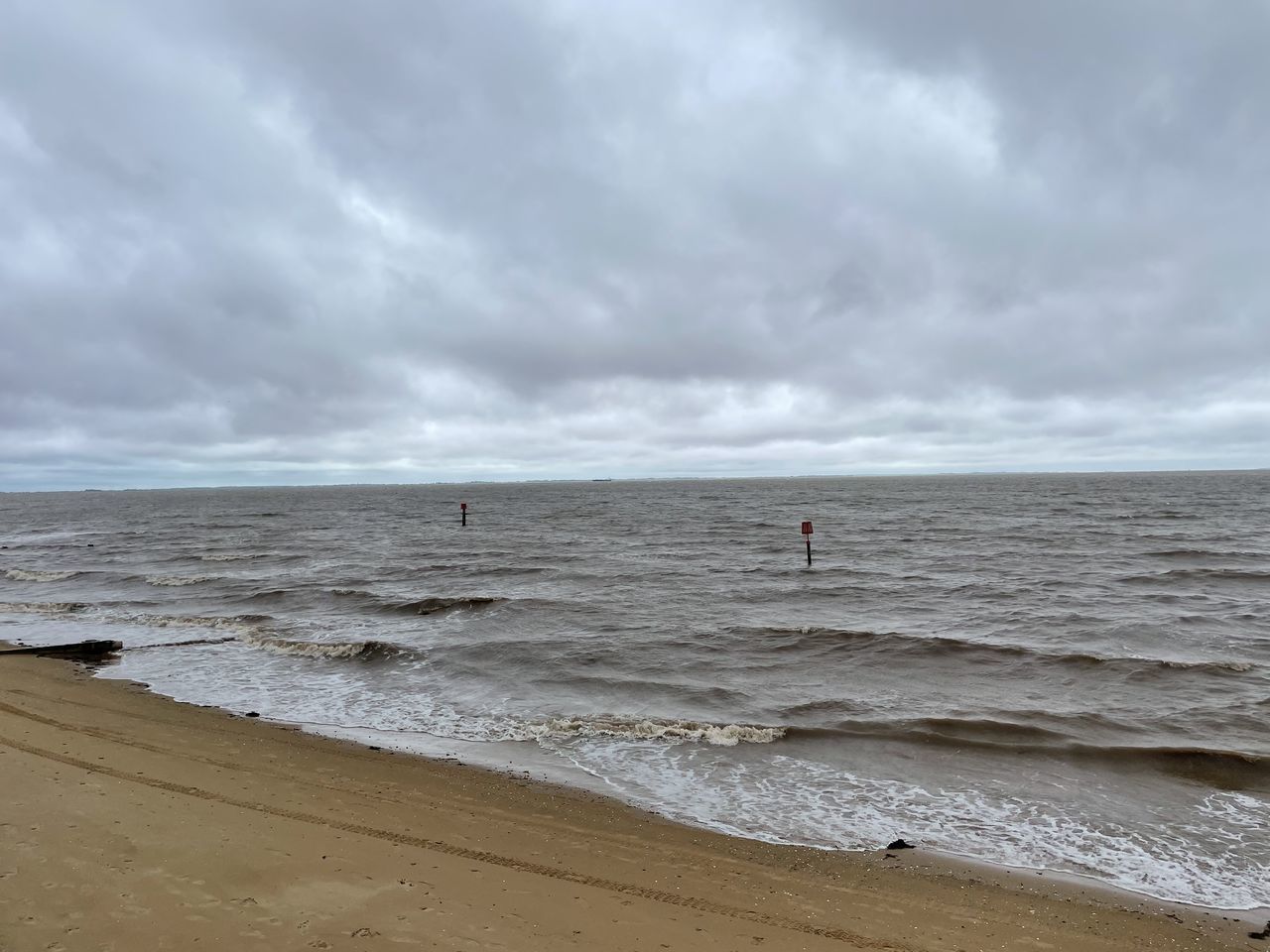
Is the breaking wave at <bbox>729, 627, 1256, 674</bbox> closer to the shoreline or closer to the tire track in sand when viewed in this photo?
the shoreline

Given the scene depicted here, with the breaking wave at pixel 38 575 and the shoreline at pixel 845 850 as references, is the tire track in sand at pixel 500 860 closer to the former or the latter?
the shoreline at pixel 845 850

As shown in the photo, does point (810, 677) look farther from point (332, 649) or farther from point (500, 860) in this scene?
point (332, 649)

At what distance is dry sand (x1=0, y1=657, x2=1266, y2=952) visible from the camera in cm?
472

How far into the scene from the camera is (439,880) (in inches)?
217

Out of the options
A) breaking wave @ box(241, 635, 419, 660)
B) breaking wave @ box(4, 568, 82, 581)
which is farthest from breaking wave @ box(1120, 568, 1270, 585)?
breaking wave @ box(4, 568, 82, 581)

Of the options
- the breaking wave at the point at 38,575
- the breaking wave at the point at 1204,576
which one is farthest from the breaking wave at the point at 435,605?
the breaking wave at the point at 1204,576

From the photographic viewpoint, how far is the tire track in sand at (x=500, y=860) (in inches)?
203

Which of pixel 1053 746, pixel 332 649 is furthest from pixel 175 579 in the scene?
pixel 1053 746

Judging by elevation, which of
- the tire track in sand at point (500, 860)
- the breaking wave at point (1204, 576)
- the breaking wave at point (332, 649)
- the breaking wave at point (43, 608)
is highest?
the tire track in sand at point (500, 860)

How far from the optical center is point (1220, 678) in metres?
12.8

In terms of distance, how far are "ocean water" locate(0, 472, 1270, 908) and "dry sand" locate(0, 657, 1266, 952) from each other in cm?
86

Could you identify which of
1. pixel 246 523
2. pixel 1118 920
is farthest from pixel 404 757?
pixel 246 523

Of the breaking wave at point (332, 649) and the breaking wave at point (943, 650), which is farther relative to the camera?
the breaking wave at point (332, 649)

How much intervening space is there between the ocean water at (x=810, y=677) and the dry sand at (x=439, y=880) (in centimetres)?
86
